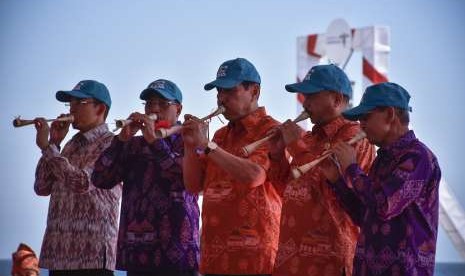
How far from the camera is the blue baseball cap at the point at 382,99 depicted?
269 cm

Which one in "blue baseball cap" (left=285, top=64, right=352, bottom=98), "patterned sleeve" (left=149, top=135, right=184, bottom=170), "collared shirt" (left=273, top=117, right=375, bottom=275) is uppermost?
"blue baseball cap" (left=285, top=64, right=352, bottom=98)

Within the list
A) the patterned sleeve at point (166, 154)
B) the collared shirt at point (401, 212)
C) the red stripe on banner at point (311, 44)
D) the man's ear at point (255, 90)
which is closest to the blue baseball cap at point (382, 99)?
the collared shirt at point (401, 212)

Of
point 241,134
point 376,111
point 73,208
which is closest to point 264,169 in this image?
point 241,134

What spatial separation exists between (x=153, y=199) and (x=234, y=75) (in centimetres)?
58

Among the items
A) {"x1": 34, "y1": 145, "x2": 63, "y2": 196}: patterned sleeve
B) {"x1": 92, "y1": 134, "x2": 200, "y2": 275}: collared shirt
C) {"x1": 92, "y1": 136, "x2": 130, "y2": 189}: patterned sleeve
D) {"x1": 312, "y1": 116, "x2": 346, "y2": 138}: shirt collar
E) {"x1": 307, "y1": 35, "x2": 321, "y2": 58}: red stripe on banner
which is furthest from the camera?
{"x1": 307, "y1": 35, "x2": 321, "y2": 58}: red stripe on banner

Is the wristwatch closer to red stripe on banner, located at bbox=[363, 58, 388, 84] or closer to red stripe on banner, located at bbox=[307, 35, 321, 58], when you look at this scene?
red stripe on banner, located at bbox=[363, 58, 388, 84]

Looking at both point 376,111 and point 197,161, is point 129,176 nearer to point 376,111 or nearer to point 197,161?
point 197,161

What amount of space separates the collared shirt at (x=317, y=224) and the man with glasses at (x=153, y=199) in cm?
56

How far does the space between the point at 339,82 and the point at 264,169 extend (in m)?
0.38

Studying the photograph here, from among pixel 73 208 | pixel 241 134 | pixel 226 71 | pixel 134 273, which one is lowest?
pixel 134 273

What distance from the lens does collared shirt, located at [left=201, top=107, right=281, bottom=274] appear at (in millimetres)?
3025

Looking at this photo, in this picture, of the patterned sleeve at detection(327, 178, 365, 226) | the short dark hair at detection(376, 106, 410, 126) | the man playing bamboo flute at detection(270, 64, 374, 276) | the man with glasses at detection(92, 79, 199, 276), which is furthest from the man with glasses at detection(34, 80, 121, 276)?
the short dark hair at detection(376, 106, 410, 126)

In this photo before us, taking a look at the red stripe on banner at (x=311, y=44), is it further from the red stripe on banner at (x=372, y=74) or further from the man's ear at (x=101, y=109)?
the man's ear at (x=101, y=109)

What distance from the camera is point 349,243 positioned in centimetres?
285
